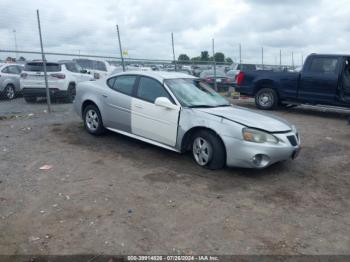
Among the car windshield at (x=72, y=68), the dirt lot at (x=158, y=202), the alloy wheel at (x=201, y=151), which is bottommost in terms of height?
the dirt lot at (x=158, y=202)

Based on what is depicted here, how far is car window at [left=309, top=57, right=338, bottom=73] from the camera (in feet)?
38.6

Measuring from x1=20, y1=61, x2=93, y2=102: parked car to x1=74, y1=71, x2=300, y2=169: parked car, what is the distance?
5.81 meters

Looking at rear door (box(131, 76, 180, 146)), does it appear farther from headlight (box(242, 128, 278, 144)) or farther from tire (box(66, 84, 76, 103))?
tire (box(66, 84, 76, 103))

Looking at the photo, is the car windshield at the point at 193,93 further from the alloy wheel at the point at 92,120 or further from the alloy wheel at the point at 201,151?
the alloy wheel at the point at 92,120

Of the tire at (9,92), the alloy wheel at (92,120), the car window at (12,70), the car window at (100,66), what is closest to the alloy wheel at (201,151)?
the alloy wheel at (92,120)

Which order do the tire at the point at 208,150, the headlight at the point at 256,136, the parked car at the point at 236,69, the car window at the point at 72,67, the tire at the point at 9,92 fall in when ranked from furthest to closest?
the parked car at the point at 236,69 → the tire at the point at 9,92 → the car window at the point at 72,67 → the tire at the point at 208,150 → the headlight at the point at 256,136

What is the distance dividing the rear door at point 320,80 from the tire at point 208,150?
7.00 metres

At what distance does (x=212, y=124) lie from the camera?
20.0ft

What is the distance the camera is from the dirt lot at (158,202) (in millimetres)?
3992

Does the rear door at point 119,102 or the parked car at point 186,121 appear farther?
the rear door at point 119,102

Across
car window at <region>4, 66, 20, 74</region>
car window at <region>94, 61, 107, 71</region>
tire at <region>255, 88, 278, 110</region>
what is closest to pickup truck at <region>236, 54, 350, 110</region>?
tire at <region>255, 88, 278, 110</region>

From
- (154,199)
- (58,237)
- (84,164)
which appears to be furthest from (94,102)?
(58,237)

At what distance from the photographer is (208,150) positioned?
20.1ft

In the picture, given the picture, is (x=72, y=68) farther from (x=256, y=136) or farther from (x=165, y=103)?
(x=256, y=136)
